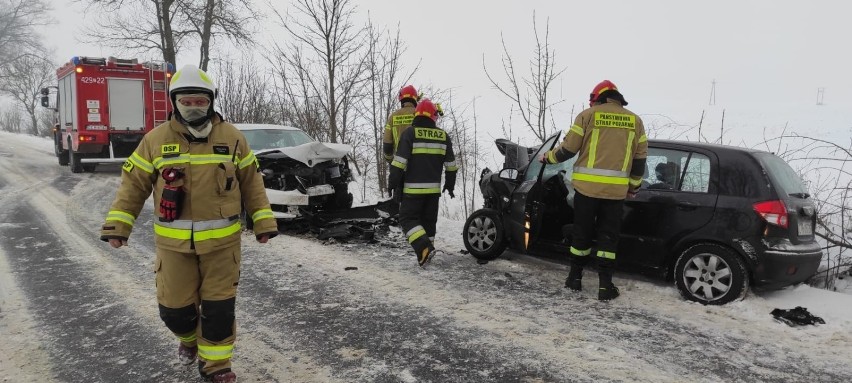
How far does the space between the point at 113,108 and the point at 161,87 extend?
134 centimetres

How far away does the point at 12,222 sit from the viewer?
7367 millimetres

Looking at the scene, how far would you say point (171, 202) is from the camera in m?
2.68

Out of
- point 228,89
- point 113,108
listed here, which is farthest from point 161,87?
point 228,89

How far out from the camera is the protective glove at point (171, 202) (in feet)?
8.79

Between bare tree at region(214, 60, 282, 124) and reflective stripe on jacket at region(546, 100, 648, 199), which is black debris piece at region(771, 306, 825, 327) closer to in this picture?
reflective stripe on jacket at region(546, 100, 648, 199)

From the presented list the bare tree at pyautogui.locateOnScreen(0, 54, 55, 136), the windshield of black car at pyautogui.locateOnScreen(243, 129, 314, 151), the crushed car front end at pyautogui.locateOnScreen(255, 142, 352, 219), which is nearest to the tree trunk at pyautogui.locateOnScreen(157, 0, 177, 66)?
the windshield of black car at pyautogui.locateOnScreen(243, 129, 314, 151)

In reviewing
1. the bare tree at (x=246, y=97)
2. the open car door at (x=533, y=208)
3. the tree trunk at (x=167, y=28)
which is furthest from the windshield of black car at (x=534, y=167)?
the tree trunk at (x=167, y=28)

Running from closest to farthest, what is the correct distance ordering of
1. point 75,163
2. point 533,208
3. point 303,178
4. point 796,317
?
point 796,317, point 533,208, point 303,178, point 75,163

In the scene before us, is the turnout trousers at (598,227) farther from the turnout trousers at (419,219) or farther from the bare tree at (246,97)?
the bare tree at (246,97)

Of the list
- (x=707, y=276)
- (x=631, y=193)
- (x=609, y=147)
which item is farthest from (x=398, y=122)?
(x=707, y=276)

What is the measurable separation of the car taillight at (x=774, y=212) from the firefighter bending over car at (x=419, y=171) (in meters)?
2.93

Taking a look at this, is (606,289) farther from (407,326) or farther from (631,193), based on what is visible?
(407,326)

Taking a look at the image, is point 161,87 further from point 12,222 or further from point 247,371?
point 247,371

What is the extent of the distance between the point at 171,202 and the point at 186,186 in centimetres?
11
